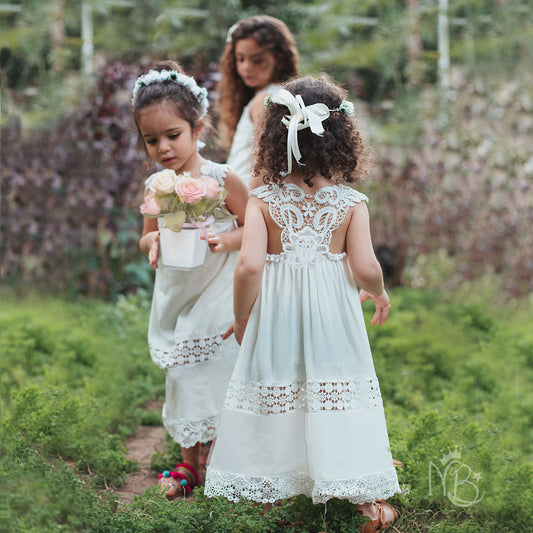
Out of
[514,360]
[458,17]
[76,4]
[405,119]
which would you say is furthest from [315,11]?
[514,360]

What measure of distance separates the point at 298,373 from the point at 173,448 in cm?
111

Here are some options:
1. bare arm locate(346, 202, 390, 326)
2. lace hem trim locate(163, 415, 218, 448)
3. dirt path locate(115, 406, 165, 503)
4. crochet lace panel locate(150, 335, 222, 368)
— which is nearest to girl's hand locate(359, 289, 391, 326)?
bare arm locate(346, 202, 390, 326)

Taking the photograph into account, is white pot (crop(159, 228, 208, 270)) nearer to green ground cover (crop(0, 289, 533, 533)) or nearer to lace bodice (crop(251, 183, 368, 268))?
lace bodice (crop(251, 183, 368, 268))

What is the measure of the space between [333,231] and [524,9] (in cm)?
582

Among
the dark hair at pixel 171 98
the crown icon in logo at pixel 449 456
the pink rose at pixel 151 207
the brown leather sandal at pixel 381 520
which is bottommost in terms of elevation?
the brown leather sandal at pixel 381 520

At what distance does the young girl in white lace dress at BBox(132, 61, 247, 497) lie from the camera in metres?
2.64

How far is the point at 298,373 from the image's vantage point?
90.1 inches

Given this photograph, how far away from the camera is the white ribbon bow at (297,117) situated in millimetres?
2156

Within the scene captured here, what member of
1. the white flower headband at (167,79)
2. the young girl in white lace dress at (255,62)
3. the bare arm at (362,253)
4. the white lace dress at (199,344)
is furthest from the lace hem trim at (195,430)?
the white flower headband at (167,79)

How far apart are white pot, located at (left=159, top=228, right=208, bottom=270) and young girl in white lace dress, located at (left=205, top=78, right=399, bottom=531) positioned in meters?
0.31

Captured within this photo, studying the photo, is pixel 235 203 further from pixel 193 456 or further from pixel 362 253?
pixel 193 456

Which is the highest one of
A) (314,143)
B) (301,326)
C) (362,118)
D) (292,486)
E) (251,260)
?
(362,118)

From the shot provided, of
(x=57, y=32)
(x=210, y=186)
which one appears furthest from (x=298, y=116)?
(x=57, y=32)

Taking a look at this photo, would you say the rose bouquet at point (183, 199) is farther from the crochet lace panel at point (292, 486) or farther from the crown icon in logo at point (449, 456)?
the crown icon in logo at point (449, 456)
